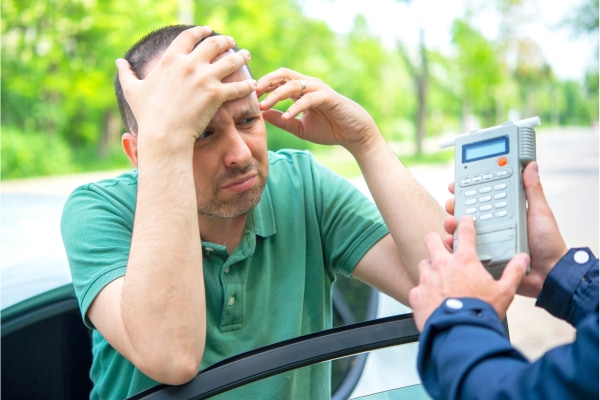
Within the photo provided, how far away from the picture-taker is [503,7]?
55.1 ft

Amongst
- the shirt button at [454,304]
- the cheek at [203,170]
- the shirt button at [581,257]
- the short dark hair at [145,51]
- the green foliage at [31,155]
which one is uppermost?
the short dark hair at [145,51]

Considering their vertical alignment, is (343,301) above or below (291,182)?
below

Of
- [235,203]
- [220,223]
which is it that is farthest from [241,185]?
[220,223]

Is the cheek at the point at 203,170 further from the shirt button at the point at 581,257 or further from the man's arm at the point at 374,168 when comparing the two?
the shirt button at the point at 581,257

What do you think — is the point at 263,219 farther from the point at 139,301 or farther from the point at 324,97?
the point at 139,301

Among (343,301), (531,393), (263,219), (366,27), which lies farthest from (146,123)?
(366,27)

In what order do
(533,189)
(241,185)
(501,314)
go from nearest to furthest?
(501,314) → (533,189) → (241,185)

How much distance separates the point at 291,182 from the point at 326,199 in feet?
0.33

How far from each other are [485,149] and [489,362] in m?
0.50

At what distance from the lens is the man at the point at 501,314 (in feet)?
2.69

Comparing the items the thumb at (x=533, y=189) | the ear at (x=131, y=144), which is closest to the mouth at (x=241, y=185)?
the ear at (x=131, y=144)

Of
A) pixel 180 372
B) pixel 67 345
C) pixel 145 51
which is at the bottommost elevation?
pixel 67 345

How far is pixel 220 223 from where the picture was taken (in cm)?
161

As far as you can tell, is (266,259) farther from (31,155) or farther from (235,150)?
(31,155)
